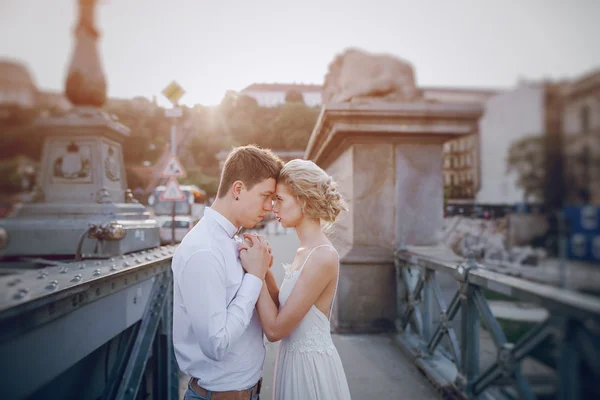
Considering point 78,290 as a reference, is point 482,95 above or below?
above

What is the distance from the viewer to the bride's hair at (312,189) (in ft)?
7.16

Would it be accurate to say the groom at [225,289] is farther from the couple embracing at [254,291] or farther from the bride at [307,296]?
the bride at [307,296]

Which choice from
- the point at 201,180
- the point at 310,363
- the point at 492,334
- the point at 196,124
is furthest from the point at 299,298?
the point at 201,180

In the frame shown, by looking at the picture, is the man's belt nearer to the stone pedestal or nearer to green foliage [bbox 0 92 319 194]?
green foliage [bbox 0 92 319 194]

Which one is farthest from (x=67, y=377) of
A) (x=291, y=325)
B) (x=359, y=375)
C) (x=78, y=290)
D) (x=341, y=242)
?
(x=341, y=242)

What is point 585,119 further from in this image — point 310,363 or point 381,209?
point 381,209

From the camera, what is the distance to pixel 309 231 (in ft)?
7.64

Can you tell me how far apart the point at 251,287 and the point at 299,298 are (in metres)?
0.36

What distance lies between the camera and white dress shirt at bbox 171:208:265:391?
1.57m

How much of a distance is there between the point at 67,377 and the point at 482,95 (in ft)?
10.3

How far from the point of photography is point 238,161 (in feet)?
6.30

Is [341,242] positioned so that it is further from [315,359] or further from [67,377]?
Answer: [67,377]

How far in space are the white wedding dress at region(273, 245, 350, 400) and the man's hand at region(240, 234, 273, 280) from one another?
1.13 ft

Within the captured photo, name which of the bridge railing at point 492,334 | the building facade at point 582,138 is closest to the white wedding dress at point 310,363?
the bridge railing at point 492,334
